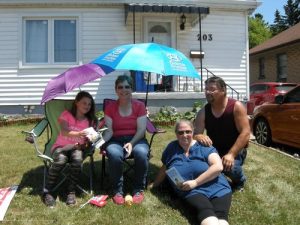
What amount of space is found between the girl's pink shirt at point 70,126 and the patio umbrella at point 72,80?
0.29 meters

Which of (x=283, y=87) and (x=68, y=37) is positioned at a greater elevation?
(x=68, y=37)

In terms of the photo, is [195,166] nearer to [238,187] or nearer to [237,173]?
[237,173]

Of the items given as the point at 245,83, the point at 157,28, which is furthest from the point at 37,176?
the point at 245,83

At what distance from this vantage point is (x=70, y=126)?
529cm

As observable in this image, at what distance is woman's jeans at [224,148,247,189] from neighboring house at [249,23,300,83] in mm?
19006

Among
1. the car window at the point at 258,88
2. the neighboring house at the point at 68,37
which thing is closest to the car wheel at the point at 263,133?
the neighboring house at the point at 68,37

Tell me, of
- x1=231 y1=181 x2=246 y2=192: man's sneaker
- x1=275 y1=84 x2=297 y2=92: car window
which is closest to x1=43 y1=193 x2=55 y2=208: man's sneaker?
x1=231 y1=181 x2=246 y2=192: man's sneaker

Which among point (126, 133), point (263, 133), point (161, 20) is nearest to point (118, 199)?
point (126, 133)

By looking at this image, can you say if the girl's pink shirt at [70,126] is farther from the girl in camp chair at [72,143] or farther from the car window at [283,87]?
the car window at [283,87]

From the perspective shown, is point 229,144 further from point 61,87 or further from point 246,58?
point 246,58

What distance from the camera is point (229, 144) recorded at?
206 inches

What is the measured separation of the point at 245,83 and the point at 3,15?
24.3 ft

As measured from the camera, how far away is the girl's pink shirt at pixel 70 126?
5.23 meters

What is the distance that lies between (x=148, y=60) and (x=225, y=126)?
1.19 metres
